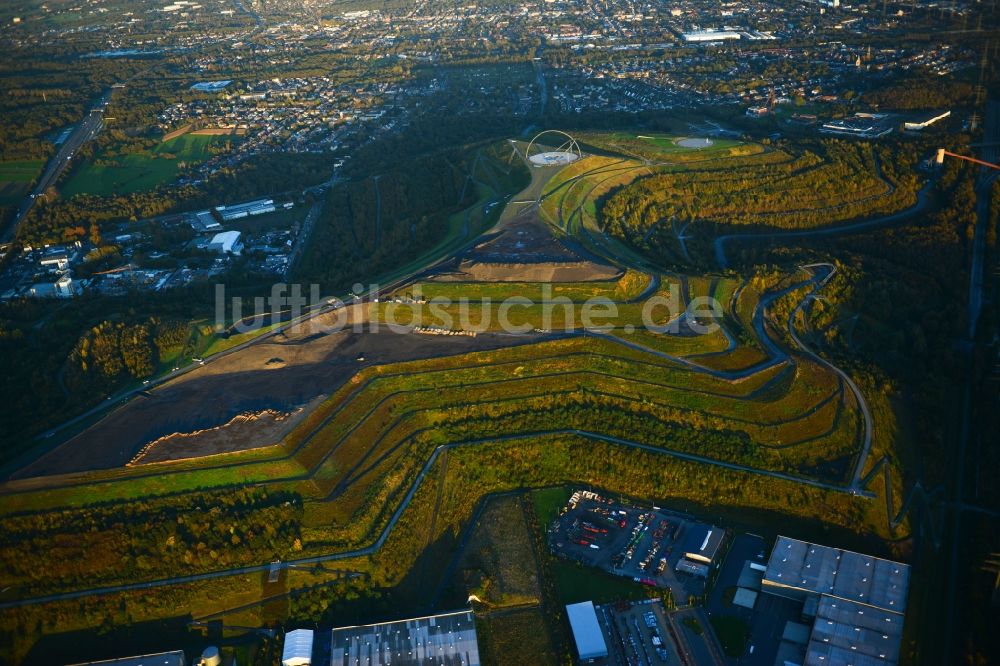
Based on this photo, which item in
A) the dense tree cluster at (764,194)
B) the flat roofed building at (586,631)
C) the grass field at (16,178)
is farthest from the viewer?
the grass field at (16,178)

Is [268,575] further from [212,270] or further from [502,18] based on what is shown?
[502,18]

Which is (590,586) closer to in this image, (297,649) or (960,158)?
(297,649)

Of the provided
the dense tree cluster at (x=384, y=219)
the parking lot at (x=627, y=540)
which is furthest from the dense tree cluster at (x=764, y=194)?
the parking lot at (x=627, y=540)

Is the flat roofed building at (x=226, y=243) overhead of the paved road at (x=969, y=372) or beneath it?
overhead

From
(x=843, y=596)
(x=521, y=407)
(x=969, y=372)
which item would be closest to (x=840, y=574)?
(x=843, y=596)

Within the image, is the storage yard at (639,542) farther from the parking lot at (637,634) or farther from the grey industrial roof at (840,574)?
the grey industrial roof at (840,574)

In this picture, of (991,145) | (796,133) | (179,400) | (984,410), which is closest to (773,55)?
(796,133)

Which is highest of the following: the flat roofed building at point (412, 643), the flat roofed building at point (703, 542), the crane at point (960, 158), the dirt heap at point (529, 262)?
the dirt heap at point (529, 262)
